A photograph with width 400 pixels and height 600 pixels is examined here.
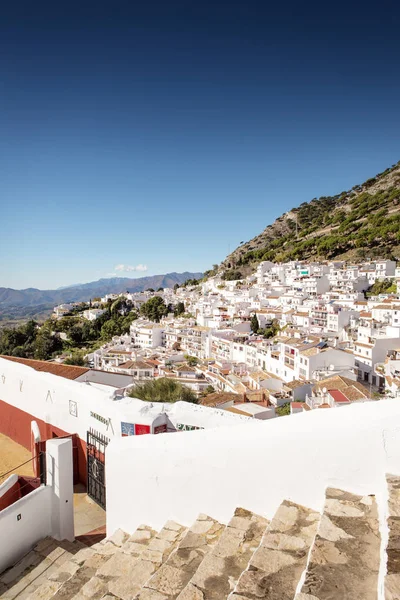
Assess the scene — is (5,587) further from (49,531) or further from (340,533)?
(340,533)

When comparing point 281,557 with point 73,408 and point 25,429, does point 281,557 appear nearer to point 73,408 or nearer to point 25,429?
point 73,408

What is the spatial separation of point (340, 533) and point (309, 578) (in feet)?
1.36

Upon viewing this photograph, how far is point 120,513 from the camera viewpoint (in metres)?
3.90

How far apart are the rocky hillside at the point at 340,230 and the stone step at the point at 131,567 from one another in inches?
2049

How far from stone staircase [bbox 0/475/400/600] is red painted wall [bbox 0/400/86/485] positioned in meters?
2.81

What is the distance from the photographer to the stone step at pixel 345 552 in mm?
1733

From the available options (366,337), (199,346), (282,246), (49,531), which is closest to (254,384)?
(366,337)

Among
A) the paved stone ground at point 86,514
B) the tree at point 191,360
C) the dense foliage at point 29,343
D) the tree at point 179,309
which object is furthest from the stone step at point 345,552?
the tree at point 179,309

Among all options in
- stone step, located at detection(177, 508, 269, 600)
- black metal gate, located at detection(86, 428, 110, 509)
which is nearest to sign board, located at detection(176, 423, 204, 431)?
black metal gate, located at detection(86, 428, 110, 509)

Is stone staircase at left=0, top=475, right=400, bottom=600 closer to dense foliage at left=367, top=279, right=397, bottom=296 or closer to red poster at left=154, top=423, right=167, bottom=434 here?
red poster at left=154, top=423, right=167, bottom=434

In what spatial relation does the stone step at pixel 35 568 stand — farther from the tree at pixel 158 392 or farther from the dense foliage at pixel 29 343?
the dense foliage at pixel 29 343

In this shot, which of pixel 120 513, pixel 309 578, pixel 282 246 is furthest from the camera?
pixel 282 246

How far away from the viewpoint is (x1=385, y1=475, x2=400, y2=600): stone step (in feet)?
4.97

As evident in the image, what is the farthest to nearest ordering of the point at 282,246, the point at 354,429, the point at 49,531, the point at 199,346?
the point at 282,246
the point at 199,346
the point at 49,531
the point at 354,429
